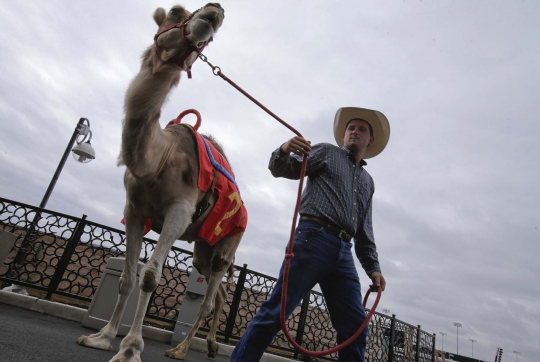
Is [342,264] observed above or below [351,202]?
below

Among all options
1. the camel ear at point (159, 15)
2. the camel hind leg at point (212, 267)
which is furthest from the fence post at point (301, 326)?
the camel ear at point (159, 15)

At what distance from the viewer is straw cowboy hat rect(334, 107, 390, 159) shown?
347 cm

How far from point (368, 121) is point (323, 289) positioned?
181 centimetres

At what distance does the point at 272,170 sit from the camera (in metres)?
2.58

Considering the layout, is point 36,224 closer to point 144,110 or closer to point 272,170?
point 144,110

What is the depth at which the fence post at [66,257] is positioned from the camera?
204 inches

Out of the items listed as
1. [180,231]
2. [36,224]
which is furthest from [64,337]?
[36,224]

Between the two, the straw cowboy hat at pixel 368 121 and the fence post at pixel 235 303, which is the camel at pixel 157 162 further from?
the fence post at pixel 235 303

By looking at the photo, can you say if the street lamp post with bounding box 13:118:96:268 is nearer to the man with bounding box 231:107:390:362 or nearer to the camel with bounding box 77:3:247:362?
the camel with bounding box 77:3:247:362

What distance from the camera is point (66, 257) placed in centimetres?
535

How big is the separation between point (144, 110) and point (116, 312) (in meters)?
1.91

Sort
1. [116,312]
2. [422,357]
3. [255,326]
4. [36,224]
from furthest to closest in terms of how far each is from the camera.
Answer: [422,357] < [36,224] < [116,312] < [255,326]

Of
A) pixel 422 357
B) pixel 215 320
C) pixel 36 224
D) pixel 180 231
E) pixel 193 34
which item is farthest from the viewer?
pixel 422 357

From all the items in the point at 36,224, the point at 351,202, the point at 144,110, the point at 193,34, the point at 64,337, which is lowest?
the point at 64,337
